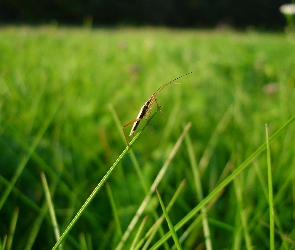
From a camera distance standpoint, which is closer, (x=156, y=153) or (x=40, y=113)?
(x=156, y=153)

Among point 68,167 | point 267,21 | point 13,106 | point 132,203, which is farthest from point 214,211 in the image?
point 267,21

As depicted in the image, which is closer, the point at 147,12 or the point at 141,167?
the point at 141,167

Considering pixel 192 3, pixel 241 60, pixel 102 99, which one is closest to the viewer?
pixel 102 99

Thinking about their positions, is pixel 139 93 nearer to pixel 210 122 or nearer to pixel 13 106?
pixel 210 122

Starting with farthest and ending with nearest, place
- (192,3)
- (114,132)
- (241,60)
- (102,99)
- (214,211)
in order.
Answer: (192,3), (241,60), (102,99), (114,132), (214,211)

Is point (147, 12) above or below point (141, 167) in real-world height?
above
